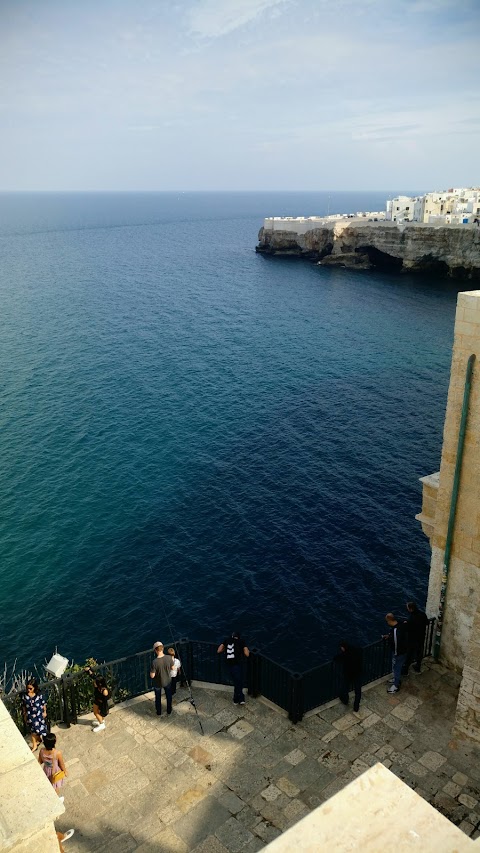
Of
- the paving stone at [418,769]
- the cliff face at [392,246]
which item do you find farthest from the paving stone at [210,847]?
the cliff face at [392,246]

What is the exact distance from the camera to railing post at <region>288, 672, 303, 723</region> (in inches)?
430

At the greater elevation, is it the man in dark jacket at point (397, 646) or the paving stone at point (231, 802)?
the man in dark jacket at point (397, 646)

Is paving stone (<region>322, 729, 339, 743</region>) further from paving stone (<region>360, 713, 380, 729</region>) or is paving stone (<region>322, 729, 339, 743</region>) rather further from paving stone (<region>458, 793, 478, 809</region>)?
paving stone (<region>458, 793, 478, 809</region>)

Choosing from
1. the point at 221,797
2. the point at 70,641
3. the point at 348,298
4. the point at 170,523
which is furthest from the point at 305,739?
the point at 348,298

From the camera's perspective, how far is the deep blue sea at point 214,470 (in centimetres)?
2347

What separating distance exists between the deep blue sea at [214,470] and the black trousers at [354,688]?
934 cm

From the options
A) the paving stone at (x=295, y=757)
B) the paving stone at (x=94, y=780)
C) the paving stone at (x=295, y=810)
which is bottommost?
the paving stone at (x=94, y=780)

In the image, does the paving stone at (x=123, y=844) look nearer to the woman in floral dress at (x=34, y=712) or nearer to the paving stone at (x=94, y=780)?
the paving stone at (x=94, y=780)

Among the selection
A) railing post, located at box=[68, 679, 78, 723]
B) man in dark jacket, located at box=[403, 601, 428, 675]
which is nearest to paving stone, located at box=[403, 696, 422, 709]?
man in dark jacket, located at box=[403, 601, 428, 675]

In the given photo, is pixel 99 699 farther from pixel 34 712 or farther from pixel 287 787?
pixel 287 787

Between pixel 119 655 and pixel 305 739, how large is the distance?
1190 cm

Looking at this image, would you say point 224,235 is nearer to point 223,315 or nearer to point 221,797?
point 223,315

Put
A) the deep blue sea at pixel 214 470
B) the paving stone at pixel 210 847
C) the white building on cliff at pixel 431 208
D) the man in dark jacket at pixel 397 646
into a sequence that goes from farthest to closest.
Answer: the white building on cliff at pixel 431 208, the deep blue sea at pixel 214 470, the man in dark jacket at pixel 397 646, the paving stone at pixel 210 847

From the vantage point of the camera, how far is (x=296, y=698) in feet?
36.3
